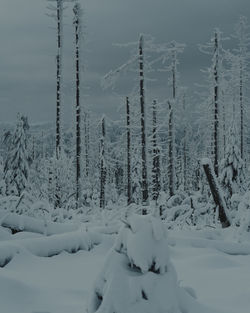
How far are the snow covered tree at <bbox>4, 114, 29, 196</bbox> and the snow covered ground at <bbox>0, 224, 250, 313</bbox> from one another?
1662 centimetres

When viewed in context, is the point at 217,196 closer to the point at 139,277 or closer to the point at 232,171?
the point at 232,171

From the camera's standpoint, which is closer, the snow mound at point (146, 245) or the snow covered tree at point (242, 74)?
the snow mound at point (146, 245)

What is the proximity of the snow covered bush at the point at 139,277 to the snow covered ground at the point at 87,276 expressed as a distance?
0.92 meters

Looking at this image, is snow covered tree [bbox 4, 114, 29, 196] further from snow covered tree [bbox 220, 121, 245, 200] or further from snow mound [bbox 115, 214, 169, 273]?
snow mound [bbox 115, 214, 169, 273]

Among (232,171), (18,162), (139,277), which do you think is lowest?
(139,277)

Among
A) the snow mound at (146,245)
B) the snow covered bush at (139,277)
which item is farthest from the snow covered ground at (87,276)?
the snow mound at (146,245)

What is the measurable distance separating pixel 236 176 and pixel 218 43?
12950mm

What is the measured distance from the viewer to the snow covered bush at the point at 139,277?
354 cm

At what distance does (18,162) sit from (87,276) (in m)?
19.3

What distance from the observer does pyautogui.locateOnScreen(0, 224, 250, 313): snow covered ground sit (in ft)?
15.6

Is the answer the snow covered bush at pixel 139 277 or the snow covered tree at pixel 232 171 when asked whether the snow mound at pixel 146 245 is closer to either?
the snow covered bush at pixel 139 277

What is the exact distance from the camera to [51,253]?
732 centimetres

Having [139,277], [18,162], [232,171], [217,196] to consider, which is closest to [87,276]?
[139,277]

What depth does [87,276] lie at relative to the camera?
21.0ft
